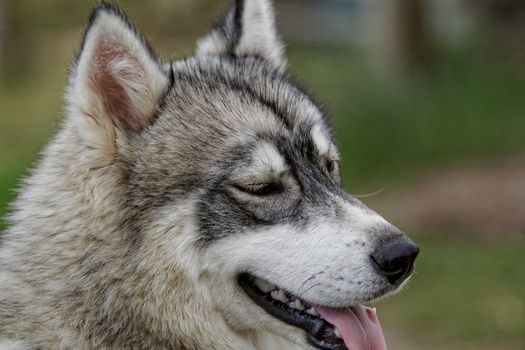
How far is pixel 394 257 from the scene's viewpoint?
4.41m

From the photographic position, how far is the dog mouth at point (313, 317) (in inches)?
179

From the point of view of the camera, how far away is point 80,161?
4.59m

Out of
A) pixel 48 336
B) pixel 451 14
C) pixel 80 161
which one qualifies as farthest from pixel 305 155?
pixel 451 14

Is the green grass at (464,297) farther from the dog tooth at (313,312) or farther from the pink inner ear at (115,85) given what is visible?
the pink inner ear at (115,85)

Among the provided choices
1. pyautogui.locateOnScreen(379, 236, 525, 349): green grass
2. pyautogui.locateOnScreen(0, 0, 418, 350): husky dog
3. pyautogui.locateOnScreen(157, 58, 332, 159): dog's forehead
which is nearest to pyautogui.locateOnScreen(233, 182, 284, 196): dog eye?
pyautogui.locateOnScreen(0, 0, 418, 350): husky dog

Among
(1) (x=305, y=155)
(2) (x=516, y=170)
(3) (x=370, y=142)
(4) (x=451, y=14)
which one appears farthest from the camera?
(4) (x=451, y=14)

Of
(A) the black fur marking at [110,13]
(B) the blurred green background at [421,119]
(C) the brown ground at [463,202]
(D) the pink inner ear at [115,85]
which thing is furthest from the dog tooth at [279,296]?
(C) the brown ground at [463,202]

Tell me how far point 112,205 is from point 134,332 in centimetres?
57

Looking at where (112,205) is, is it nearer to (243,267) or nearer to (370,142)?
(243,267)

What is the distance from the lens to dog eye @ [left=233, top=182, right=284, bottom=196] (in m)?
4.57

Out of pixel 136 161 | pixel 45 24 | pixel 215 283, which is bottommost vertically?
pixel 215 283

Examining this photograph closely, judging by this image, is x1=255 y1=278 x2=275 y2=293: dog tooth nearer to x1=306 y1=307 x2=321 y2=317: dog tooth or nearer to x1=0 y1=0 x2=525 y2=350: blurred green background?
x1=306 y1=307 x2=321 y2=317: dog tooth

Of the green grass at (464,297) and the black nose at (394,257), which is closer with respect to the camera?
the black nose at (394,257)


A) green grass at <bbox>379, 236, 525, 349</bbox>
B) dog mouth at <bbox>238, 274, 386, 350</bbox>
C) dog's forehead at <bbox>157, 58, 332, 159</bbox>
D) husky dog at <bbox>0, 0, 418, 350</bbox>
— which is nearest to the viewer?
husky dog at <bbox>0, 0, 418, 350</bbox>
